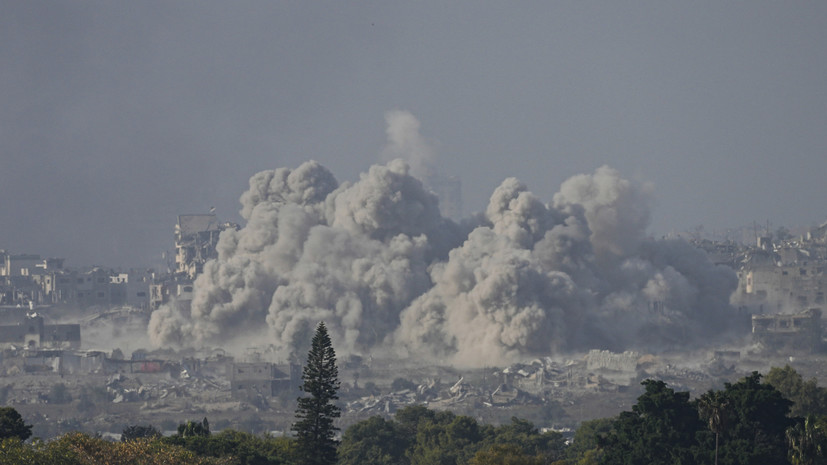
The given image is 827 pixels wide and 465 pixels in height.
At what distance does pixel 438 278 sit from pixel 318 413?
65.1 meters

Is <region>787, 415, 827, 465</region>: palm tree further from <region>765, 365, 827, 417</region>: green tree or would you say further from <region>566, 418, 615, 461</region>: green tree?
<region>765, 365, 827, 417</region>: green tree

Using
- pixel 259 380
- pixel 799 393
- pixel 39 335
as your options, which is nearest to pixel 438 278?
pixel 259 380

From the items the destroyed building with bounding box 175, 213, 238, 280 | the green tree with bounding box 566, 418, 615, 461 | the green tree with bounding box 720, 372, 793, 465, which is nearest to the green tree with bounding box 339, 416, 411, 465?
the green tree with bounding box 566, 418, 615, 461

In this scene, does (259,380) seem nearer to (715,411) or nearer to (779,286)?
(779,286)

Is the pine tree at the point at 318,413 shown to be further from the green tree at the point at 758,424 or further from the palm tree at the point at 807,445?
the palm tree at the point at 807,445

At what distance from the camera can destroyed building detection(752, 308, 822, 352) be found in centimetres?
13800

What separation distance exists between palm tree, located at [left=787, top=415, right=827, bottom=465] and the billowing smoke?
202 feet

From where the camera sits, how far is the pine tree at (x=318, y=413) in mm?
68125

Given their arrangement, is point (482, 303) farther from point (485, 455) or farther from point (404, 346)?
point (485, 455)

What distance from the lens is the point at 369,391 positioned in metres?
126

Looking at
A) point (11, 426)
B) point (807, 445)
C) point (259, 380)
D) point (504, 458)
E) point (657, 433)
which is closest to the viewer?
point (807, 445)

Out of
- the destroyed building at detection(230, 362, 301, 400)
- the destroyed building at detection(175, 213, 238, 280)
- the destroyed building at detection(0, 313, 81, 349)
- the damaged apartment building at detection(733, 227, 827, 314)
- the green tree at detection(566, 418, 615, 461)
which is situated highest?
the destroyed building at detection(175, 213, 238, 280)

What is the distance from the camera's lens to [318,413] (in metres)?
68.8

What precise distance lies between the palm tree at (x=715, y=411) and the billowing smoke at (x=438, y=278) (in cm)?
6179
